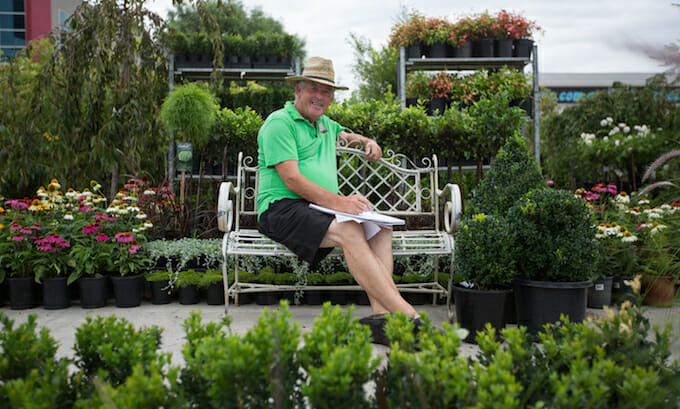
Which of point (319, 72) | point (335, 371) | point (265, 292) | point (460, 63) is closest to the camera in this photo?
point (335, 371)

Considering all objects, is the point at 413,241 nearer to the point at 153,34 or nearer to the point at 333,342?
the point at 333,342

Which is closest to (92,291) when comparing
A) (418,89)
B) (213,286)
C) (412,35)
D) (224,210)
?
(213,286)

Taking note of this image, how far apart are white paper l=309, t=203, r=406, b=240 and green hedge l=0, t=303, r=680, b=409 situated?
1.28 metres

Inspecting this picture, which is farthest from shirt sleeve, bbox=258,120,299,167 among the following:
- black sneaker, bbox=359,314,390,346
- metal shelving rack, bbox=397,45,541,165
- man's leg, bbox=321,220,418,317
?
metal shelving rack, bbox=397,45,541,165

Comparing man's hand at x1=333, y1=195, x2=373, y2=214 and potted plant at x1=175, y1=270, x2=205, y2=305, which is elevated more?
man's hand at x1=333, y1=195, x2=373, y2=214

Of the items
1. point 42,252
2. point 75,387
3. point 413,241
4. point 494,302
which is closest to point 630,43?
point 75,387

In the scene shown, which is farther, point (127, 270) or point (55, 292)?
point (127, 270)

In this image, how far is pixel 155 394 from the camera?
3.14 ft

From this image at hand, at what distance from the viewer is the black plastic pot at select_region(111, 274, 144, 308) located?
336 cm

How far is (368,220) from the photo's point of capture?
2531 millimetres

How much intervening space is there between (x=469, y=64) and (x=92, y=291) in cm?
477

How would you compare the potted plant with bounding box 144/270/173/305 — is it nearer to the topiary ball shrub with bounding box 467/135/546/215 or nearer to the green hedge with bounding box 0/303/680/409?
the topiary ball shrub with bounding box 467/135/546/215

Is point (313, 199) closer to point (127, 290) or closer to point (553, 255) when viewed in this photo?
point (553, 255)

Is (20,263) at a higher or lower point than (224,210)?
lower
